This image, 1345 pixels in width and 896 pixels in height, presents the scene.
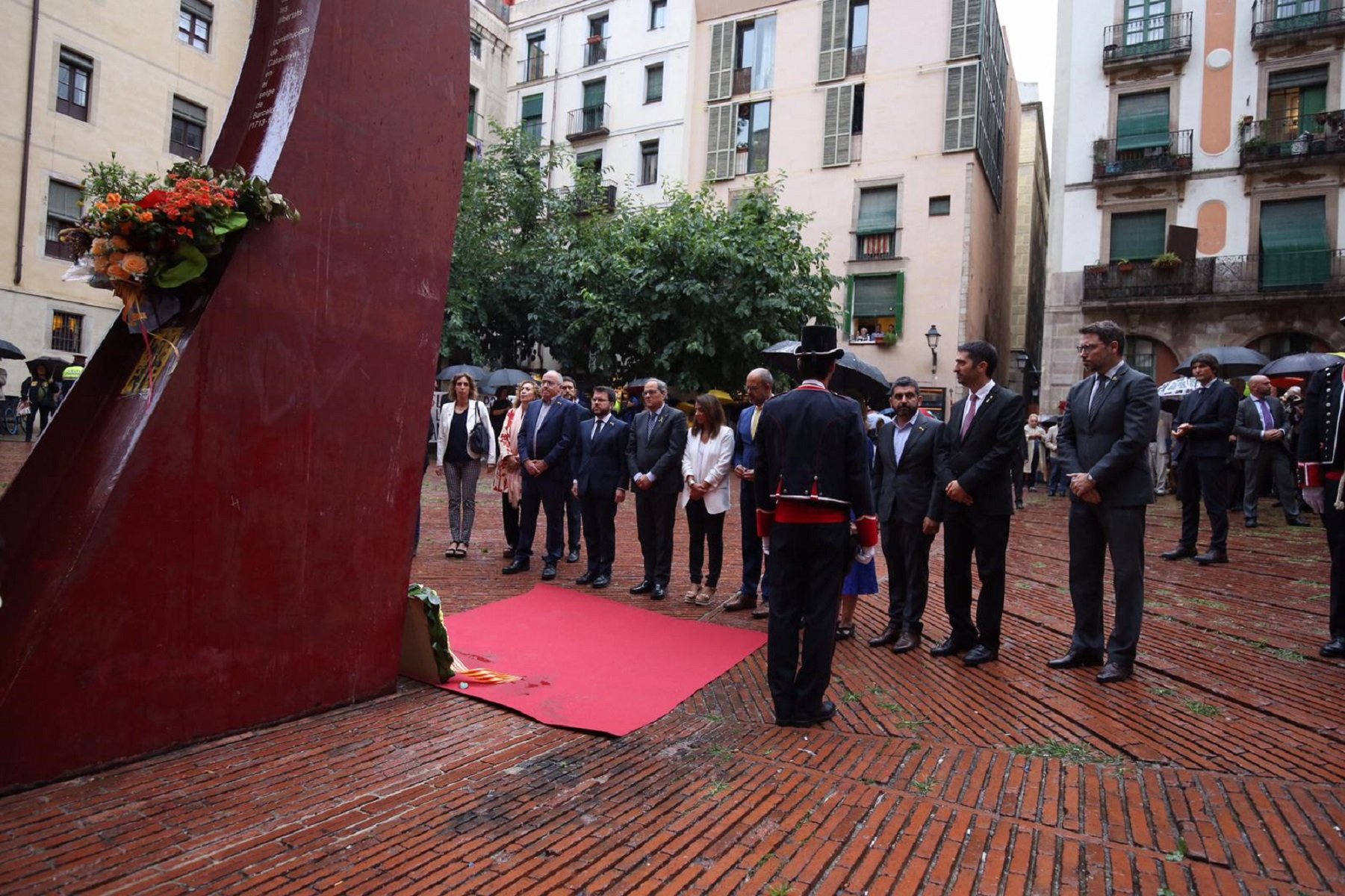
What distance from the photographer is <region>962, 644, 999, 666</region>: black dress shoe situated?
200 inches

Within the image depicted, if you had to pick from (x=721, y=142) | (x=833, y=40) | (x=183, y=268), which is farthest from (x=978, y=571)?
(x=721, y=142)

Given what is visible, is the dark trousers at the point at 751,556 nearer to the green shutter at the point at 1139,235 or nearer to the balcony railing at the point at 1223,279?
the balcony railing at the point at 1223,279

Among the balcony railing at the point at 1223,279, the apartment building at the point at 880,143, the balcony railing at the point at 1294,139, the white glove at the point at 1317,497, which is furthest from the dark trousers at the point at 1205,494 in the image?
→ the balcony railing at the point at 1294,139

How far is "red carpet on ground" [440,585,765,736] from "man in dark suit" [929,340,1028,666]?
1310 mm

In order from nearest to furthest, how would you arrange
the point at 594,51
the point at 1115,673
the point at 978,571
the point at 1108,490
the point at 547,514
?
1. the point at 1115,673
2. the point at 1108,490
3. the point at 978,571
4. the point at 547,514
5. the point at 594,51

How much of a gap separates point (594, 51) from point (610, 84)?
1.63m

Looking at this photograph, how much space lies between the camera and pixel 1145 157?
2283cm

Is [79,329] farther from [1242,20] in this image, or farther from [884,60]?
[1242,20]

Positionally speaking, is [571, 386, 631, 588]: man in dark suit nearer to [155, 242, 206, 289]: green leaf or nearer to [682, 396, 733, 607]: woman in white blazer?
[682, 396, 733, 607]: woman in white blazer

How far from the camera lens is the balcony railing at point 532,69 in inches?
1298

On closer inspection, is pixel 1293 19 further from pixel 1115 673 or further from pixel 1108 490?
pixel 1115 673

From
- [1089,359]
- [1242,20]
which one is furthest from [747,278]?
[1089,359]

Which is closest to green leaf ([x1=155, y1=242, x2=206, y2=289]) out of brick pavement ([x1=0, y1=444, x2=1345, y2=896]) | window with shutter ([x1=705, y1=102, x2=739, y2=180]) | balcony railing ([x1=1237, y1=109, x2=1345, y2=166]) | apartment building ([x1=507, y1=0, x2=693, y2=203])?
brick pavement ([x1=0, y1=444, x2=1345, y2=896])

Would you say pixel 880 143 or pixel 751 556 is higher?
pixel 880 143
